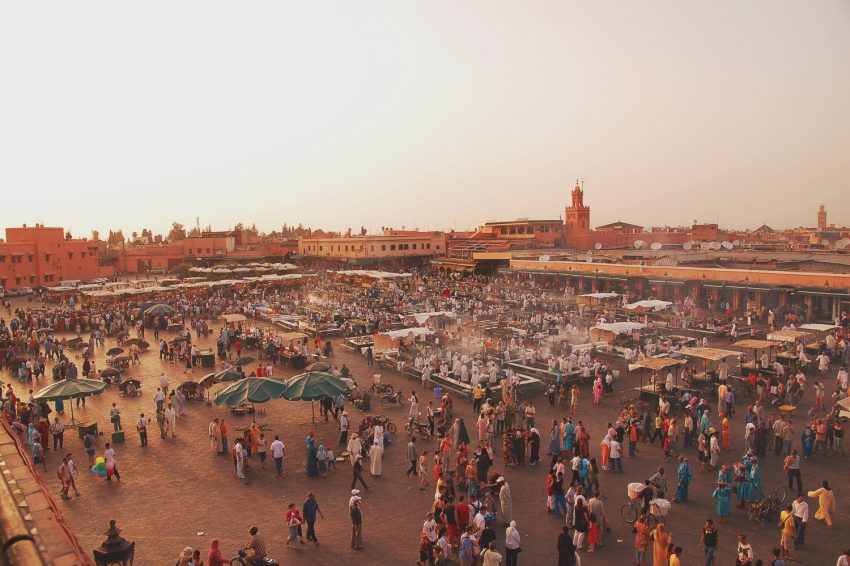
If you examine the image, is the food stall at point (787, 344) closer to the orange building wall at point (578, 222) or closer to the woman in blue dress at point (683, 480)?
the woman in blue dress at point (683, 480)

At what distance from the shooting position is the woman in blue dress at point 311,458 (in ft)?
39.5

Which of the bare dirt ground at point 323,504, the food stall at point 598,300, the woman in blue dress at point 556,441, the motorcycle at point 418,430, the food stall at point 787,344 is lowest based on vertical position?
the bare dirt ground at point 323,504

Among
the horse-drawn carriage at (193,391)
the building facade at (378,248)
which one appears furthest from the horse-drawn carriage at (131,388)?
the building facade at (378,248)

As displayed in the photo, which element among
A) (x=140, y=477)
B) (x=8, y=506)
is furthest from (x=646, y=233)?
(x=8, y=506)

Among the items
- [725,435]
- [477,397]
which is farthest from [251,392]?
[725,435]

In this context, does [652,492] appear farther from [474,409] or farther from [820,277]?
[820,277]

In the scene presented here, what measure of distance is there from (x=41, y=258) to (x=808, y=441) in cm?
6675

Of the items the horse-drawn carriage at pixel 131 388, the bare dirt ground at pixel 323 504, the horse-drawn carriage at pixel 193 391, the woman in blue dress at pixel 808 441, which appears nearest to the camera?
the bare dirt ground at pixel 323 504

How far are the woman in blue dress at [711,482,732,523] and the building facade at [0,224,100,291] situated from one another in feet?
208

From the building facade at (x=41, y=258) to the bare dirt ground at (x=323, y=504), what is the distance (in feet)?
166

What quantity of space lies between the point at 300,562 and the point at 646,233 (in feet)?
236

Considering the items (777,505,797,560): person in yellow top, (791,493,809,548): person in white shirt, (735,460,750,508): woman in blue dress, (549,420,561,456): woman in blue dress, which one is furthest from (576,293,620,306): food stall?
(777,505,797,560): person in yellow top

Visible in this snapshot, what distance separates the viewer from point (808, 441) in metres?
12.6

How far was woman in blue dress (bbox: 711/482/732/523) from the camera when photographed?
9.91 metres
